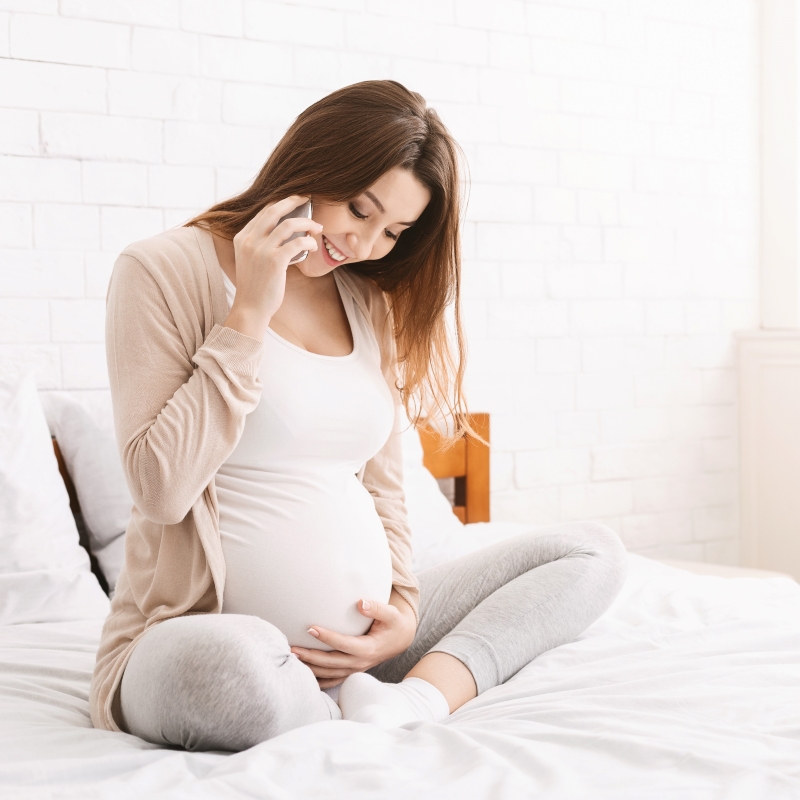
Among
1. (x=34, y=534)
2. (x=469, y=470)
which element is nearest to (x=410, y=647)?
(x=34, y=534)

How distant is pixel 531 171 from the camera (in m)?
2.62

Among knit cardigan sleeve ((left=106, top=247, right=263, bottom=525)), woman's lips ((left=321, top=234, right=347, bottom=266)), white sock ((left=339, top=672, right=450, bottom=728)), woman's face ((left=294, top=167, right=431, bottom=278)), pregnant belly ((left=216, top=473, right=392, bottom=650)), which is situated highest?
woman's face ((left=294, top=167, right=431, bottom=278))

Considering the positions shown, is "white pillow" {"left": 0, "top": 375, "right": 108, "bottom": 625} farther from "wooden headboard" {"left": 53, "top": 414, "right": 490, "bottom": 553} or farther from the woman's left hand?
"wooden headboard" {"left": 53, "top": 414, "right": 490, "bottom": 553}

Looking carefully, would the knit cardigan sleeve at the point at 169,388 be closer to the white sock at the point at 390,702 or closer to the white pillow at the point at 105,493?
the white sock at the point at 390,702

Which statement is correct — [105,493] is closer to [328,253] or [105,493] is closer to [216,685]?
[328,253]

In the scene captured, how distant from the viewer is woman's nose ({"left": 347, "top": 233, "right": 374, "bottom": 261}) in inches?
49.6

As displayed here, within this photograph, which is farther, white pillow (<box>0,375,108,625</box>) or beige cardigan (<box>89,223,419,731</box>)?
white pillow (<box>0,375,108,625</box>)

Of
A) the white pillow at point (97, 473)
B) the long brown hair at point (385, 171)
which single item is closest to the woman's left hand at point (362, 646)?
the long brown hair at point (385, 171)

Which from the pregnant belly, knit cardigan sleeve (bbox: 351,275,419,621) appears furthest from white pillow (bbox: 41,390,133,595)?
the pregnant belly

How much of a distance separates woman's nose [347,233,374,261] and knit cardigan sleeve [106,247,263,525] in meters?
0.22

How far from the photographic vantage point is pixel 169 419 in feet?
3.56

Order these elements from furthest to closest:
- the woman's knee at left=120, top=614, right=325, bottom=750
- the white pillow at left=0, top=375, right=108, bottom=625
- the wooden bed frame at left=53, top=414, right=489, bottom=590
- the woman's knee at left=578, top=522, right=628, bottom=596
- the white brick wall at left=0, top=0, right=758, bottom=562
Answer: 1. the wooden bed frame at left=53, top=414, right=489, bottom=590
2. the white brick wall at left=0, top=0, right=758, bottom=562
3. the white pillow at left=0, top=375, right=108, bottom=625
4. the woman's knee at left=578, top=522, right=628, bottom=596
5. the woman's knee at left=120, top=614, right=325, bottom=750

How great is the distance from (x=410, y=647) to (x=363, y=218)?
0.62 metres

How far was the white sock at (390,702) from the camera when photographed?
1.04 meters
